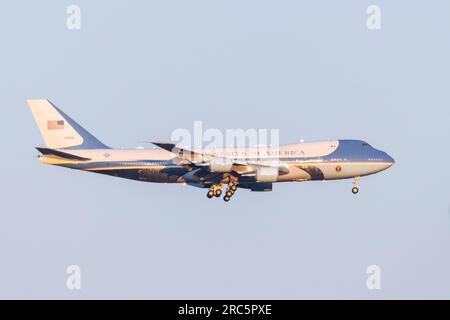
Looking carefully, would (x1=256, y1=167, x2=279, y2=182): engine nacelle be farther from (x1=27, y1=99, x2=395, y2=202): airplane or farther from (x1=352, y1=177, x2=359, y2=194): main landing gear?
(x1=352, y1=177, x2=359, y2=194): main landing gear

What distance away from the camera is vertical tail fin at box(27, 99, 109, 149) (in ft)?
393

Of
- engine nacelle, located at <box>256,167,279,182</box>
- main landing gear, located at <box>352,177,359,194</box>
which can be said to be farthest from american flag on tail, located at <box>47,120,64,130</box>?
main landing gear, located at <box>352,177,359,194</box>

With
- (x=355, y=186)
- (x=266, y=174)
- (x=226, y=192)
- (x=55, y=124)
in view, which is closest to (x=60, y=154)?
(x=55, y=124)

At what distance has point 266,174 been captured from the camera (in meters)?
114

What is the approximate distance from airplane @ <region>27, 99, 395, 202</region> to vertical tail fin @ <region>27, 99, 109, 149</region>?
4.06 ft

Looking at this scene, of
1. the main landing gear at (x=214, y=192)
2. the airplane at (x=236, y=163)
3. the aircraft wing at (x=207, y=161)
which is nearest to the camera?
the aircraft wing at (x=207, y=161)

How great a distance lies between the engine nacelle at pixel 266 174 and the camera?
372 feet

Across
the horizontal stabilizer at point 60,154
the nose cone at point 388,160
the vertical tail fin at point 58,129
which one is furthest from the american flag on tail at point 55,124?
the nose cone at point 388,160

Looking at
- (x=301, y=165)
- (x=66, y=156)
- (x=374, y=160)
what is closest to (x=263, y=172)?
(x=301, y=165)

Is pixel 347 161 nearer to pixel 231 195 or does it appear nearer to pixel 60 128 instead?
pixel 231 195

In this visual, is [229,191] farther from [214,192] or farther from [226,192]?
[214,192]

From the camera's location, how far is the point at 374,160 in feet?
387

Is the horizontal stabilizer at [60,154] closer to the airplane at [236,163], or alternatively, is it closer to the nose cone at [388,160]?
the airplane at [236,163]

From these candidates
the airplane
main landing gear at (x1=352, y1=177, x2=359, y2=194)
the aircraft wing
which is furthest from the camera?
main landing gear at (x1=352, y1=177, x2=359, y2=194)
